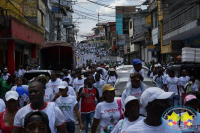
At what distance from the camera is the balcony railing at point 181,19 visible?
57.3 feet

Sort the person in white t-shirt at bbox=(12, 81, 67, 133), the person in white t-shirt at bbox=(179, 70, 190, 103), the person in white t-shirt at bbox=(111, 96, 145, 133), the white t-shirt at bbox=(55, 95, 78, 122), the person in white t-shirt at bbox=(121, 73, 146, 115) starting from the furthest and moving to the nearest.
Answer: the person in white t-shirt at bbox=(179, 70, 190, 103)
the white t-shirt at bbox=(55, 95, 78, 122)
the person in white t-shirt at bbox=(121, 73, 146, 115)
the person in white t-shirt at bbox=(111, 96, 145, 133)
the person in white t-shirt at bbox=(12, 81, 67, 133)

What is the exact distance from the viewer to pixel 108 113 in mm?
5633

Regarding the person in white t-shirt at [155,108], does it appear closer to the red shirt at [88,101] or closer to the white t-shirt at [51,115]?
the white t-shirt at [51,115]

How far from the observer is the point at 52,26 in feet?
163

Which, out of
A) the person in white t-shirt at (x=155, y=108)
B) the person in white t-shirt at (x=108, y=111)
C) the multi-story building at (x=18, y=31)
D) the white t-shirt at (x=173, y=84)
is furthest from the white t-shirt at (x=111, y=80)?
the person in white t-shirt at (x=155, y=108)

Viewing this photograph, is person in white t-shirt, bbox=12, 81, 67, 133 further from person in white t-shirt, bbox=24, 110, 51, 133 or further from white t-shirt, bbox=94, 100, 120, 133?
white t-shirt, bbox=94, 100, 120, 133

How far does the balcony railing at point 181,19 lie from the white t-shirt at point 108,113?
12.5 meters

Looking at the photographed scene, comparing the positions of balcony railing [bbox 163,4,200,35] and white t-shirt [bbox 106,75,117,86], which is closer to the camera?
white t-shirt [bbox 106,75,117,86]

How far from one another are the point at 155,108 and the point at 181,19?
18950 mm

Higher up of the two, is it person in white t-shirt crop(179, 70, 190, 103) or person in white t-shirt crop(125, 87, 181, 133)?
person in white t-shirt crop(125, 87, 181, 133)

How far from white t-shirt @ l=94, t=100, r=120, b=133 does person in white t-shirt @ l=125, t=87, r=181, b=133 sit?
8.97 ft

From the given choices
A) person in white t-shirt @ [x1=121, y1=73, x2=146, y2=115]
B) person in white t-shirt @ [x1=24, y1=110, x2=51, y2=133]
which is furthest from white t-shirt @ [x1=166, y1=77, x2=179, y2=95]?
person in white t-shirt @ [x1=24, y1=110, x2=51, y2=133]

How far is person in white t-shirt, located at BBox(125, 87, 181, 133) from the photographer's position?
275 cm

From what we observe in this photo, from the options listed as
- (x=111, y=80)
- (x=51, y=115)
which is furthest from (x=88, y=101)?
(x=111, y=80)
